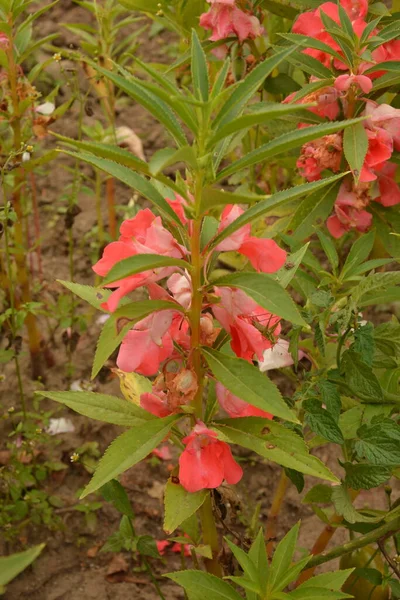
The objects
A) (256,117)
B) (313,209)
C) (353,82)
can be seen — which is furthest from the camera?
(313,209)

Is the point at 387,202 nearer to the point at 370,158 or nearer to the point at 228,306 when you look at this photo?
the point at 370,158

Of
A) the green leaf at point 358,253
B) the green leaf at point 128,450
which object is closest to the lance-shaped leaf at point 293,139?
the green leaf at point 128,450

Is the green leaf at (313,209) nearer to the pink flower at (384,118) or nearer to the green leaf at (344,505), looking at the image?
the pink flower at (384,118)

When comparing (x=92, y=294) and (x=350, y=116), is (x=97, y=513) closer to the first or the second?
(x=92, y=294)

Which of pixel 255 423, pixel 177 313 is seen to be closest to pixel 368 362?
pixel 255 423

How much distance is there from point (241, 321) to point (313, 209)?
25.2 inches

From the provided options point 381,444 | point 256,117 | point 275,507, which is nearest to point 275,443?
point 381,444

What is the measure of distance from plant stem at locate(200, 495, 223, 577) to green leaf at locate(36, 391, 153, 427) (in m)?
0.20

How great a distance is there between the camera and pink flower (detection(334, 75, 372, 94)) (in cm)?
150

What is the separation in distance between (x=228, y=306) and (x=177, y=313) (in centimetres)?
9

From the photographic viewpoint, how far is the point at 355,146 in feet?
4.86

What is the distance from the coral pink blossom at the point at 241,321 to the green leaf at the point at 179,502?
0.22 meters

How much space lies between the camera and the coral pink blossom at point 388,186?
67.4 inches

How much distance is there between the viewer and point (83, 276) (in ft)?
8.94
